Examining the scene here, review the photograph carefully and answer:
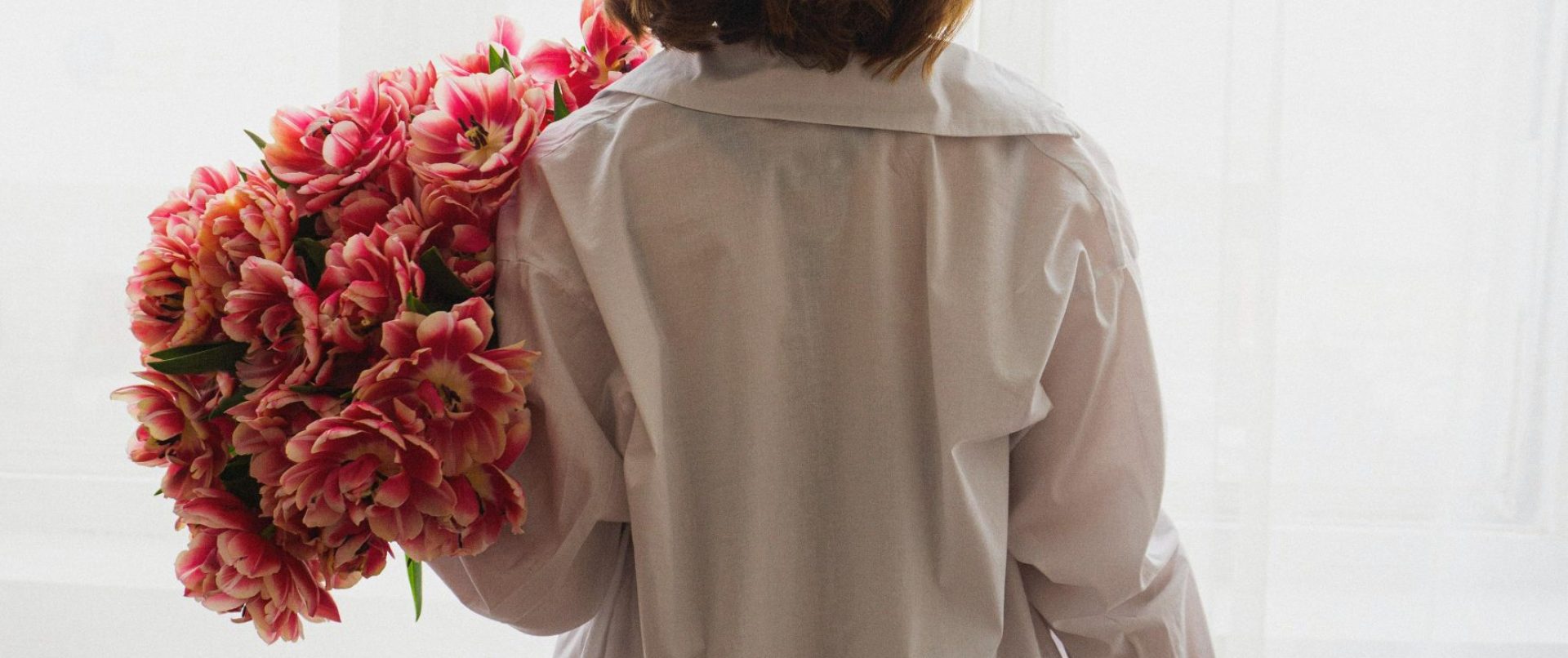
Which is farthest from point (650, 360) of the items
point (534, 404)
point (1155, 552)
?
point (1155, 552)

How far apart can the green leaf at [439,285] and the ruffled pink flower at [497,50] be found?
0.18 meters

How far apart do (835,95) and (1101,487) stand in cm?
35

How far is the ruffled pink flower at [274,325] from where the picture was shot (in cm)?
69

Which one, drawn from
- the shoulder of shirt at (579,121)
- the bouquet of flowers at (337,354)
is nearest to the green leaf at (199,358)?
the bouquet of flowers at (337,354)

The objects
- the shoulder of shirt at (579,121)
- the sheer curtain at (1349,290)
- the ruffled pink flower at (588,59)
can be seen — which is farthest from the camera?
the sheer curtain at (1349,290)

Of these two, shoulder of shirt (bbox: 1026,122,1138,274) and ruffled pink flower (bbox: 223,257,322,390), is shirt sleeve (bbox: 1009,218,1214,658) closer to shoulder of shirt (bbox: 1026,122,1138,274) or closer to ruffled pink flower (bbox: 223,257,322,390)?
shoulder of shirt (bbox: 1026,122,1138,274)

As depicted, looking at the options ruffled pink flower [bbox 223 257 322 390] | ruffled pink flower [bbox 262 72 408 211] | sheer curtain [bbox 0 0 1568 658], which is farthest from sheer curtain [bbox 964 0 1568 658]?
ruffled pink flower [bbox 223 257 322 390]

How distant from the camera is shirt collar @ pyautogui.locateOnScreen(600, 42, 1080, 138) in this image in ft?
2.48

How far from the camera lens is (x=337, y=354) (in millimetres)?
711

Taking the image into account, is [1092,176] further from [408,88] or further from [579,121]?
[408,88]

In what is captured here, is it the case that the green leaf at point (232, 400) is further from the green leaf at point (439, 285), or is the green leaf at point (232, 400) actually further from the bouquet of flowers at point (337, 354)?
→ the green leaf at point (439, 285)

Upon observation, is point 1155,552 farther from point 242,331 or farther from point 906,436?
point 242,331

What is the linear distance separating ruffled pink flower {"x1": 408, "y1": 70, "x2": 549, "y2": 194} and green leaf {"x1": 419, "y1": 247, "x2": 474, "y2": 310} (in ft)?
0.18

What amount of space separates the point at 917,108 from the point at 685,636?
0.40 m
